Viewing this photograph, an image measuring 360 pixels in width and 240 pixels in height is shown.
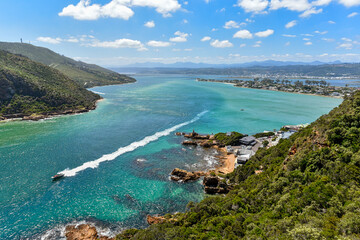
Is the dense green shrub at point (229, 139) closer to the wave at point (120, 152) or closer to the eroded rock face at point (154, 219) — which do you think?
the wave at point (120, 152)

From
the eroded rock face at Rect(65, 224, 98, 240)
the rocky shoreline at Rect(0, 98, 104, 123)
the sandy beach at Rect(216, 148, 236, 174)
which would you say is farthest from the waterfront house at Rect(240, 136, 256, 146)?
the rocky shoreline at Rect(0, 98, 104, 123)

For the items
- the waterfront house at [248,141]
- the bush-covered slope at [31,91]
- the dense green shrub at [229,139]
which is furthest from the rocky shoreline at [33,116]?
the waterfront house at [248,141]

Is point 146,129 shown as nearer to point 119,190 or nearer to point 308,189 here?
point 119,190

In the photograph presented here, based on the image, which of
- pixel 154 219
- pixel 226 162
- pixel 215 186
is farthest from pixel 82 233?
pixel 226 162

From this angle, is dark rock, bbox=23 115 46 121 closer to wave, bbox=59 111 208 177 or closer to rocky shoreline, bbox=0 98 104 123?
rocky shoreline, bbox=0 98 104 123

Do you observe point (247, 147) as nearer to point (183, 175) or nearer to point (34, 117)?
point (183, 175)

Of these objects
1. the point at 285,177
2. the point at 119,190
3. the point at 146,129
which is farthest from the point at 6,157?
the point at 285,177
